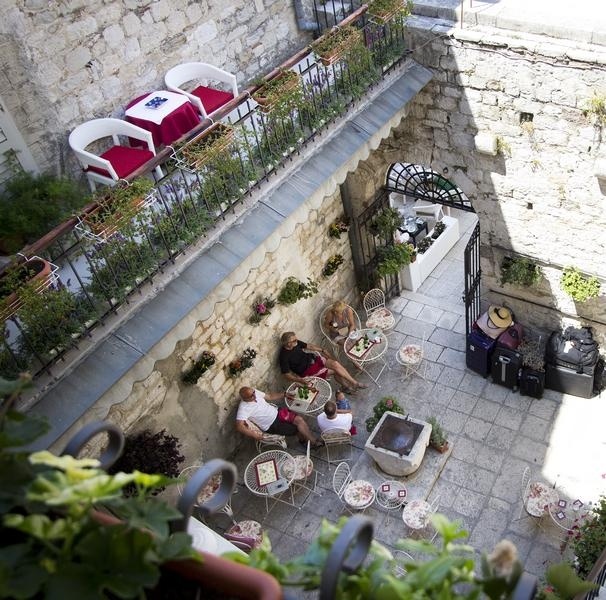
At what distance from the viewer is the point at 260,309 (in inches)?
355

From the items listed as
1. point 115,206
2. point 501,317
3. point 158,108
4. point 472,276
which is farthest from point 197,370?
point 501,317

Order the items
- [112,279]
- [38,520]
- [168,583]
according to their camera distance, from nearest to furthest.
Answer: [38,520] → [168,583] → [112,279]

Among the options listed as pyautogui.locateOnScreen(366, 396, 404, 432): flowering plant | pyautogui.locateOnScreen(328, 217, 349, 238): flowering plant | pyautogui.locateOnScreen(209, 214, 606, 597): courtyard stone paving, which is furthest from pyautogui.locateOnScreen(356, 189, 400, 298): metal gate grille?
pyautogui.locateOnScreen(366, 396, 404, 432): flowering plant

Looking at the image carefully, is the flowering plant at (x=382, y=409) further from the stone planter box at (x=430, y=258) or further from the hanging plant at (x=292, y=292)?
the stone planter box at (x=430, y=258)

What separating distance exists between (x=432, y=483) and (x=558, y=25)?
5.84 meters

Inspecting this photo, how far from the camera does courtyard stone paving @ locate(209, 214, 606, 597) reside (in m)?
8.52

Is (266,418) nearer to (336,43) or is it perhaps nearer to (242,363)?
(242,363)

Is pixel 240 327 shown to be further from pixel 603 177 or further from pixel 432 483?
pixel 603 177

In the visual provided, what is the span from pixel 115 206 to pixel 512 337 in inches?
252

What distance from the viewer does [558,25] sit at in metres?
7.67

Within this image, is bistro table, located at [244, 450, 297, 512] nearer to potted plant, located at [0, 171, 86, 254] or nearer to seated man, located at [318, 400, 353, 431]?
seated man, located at [318, 400, 353, 431]

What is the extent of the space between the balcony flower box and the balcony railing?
11mm

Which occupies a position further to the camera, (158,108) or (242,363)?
(242,363)

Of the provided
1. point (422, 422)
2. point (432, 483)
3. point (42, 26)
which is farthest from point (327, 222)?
point (42, 26)
